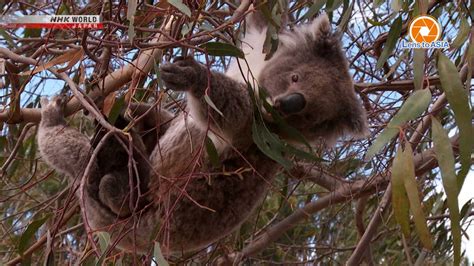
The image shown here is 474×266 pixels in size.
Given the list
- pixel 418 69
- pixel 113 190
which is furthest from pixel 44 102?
pixel 418 69

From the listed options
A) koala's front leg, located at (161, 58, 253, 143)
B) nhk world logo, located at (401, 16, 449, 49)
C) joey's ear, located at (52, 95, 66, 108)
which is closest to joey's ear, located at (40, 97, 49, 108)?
joey's ear, located at (52, 95, 66, 108)

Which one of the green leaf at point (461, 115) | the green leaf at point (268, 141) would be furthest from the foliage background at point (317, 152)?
the green leaf at point (268, 141)

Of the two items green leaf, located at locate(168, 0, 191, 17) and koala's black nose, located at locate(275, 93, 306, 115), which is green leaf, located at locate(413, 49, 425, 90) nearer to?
green leaf, located at locate(168, 0, 191, 17)

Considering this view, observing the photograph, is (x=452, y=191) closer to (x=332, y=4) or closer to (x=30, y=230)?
(x=332, y=4)

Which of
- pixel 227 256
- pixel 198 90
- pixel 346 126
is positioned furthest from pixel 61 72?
pixel 227 256

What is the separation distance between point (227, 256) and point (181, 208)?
3.24 ft

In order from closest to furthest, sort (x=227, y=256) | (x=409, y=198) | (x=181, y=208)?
(x=409, y=198), (x=181, y=208), (x=227, y=256)

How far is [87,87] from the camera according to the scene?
2555 millimetres

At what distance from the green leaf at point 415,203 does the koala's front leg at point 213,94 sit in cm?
88

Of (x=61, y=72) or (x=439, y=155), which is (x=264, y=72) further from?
(x=439, y=155)

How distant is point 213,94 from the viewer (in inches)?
106

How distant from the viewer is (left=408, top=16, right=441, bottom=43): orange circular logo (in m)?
2.44

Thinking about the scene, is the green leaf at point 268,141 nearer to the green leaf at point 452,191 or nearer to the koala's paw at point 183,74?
the koala's paw at point 183,74

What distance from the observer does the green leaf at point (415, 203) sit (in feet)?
5.41
